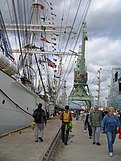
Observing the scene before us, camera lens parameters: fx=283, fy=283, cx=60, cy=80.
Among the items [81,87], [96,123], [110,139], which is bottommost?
[110,139]

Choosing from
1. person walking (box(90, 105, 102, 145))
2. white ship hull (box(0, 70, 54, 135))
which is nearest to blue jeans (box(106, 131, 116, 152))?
person walking (box(90, 105, 102, 145))

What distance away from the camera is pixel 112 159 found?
743 centimetres

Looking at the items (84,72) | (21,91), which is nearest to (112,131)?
(21,91)

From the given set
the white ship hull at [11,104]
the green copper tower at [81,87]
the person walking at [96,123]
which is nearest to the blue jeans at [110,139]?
the person walking at [96,123]

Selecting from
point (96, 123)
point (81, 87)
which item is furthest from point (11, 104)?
point (81, 87)

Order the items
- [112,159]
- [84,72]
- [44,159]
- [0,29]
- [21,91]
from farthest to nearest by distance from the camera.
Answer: [84,72] < [0,29] < [21,91] < [112,159] < [44,159]

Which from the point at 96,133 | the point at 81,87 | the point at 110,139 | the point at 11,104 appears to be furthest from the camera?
the point at 81,87

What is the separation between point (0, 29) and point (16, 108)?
5.05m

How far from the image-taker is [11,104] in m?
12.8

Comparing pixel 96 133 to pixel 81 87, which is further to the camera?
pixel 81 87

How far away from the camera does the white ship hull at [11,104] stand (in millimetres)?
11578

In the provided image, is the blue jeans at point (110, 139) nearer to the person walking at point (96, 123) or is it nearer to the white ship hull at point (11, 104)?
the person walking at point (96, 123)

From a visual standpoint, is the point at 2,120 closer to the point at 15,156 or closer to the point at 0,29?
the point at 15,156

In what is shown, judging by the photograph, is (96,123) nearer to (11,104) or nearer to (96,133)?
(96,133)
